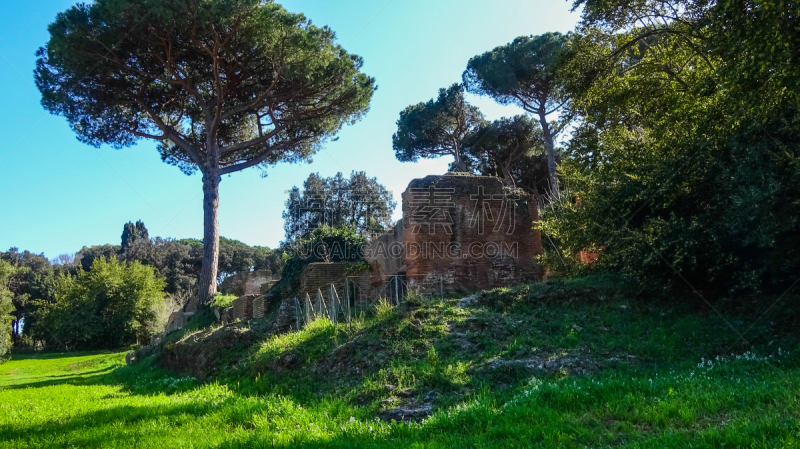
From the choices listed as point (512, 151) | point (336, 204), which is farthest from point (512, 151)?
point (336, 204)

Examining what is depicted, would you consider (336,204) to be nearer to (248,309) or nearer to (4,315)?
(4,315)

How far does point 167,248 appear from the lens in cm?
4366

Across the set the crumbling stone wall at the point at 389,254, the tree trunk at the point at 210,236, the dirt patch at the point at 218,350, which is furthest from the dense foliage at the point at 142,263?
the dirt patch at the point at 218,350

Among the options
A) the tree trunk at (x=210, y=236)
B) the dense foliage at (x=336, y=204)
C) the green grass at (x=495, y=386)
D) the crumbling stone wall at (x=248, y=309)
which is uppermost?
the dense foliage at (x=336, y=204)

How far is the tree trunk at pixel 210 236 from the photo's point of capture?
61.2 ft

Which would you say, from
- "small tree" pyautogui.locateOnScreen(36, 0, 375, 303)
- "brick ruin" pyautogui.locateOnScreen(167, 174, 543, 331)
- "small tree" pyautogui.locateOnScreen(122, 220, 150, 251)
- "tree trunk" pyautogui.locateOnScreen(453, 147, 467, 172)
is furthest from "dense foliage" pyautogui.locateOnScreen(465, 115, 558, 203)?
"small tree" pyautogui.locateOnScreen(122, 220, 150, 251)

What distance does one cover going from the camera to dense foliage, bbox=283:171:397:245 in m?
34.3

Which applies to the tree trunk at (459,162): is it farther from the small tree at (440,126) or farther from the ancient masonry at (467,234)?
the ancient masonry at (467,234)

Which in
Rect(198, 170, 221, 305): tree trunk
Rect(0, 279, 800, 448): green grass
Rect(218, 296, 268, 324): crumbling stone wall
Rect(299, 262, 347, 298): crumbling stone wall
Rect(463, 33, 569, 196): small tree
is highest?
Rect(463, 33, 569, 196): small tree

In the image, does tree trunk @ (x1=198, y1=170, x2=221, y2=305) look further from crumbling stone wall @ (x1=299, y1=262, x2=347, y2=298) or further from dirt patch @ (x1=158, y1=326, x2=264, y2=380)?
dirt patch @ (x1=158, y1=326, x2=264, y2=380)

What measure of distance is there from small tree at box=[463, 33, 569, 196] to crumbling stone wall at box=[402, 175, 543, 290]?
10757mm

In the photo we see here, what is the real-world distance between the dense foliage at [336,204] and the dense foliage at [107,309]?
9161mm

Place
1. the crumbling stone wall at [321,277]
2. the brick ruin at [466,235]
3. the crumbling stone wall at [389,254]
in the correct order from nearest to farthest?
the brick ruin at [466,235] → the crumbling stone wall at [389,254] → the crumbling stone wall at [321,277]

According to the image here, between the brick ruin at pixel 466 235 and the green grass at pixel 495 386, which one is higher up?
the brick ruin at pixel 466 235
